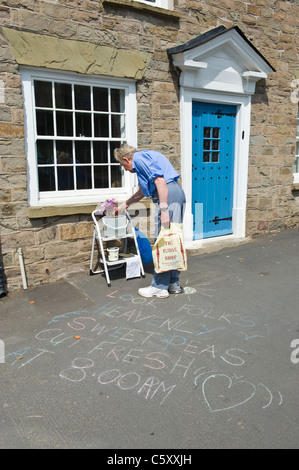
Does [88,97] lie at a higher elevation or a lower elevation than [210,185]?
higher

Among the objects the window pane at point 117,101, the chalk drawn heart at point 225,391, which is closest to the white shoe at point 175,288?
the chalk drawn heart at point 225,391

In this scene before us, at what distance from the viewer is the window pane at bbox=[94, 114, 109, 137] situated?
556cm

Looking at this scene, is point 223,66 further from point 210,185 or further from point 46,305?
point 46,305

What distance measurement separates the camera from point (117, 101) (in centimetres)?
573

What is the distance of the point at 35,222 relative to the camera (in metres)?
5.06

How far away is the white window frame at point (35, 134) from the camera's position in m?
4.86

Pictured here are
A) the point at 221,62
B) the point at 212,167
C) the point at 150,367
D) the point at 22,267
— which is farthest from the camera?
the point at 212,167

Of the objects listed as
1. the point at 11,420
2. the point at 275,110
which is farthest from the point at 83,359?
the point at 275,110

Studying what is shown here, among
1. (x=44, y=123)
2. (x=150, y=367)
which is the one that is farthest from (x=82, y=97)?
(x=150, y=367)

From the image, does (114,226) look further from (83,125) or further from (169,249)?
(83,125)

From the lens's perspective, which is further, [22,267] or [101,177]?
[101,177]

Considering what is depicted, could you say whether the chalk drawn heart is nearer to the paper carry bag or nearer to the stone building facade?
the paper carry bag

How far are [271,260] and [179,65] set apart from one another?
351 cm

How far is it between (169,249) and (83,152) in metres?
2.16
